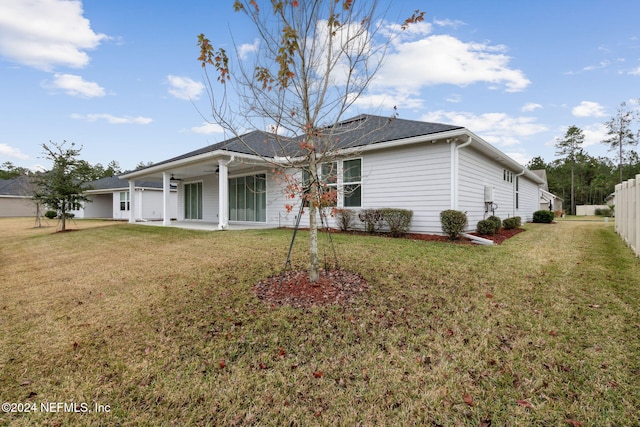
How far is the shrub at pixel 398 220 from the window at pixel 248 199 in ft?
21.0

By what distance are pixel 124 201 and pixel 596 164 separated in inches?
2470

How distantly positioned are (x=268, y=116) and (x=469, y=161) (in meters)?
7.51

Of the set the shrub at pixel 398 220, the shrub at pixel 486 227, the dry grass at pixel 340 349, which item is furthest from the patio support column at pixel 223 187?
the shrub at pixel 486 227

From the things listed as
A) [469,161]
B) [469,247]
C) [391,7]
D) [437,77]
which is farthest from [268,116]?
[437,77]

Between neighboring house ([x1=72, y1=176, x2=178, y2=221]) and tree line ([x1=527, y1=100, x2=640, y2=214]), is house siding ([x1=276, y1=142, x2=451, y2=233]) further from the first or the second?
tree line ([x1=527, y1=100, x2=640, y2=214])

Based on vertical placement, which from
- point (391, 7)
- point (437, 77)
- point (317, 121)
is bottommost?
point (317, 121)

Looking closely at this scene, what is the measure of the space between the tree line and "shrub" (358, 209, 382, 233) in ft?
140

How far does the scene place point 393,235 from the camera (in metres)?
8.88

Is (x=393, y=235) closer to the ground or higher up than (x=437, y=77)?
closer to the ground

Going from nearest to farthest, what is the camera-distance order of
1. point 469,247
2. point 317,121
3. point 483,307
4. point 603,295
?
point 483,307, point 603,295, point 317,121, point 469,247

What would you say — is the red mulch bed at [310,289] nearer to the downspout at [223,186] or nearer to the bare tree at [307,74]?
the bare tree at [307,74]

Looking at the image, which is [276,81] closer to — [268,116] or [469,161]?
[268,116]

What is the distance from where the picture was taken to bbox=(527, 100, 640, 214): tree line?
34.2 metres

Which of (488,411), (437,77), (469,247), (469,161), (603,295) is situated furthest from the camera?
(437,77)
